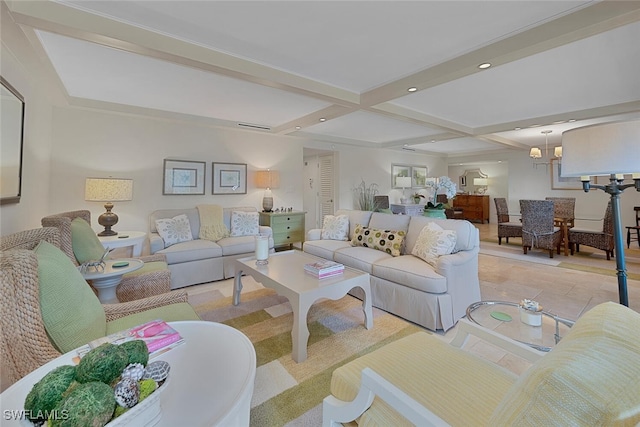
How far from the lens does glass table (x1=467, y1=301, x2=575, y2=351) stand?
4.74 feet

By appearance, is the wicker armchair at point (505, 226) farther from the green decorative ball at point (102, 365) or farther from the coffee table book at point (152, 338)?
the green decorative ball at point (102, 365)

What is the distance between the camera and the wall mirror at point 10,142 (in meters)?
1.87

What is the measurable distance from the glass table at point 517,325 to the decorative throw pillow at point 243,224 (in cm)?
338

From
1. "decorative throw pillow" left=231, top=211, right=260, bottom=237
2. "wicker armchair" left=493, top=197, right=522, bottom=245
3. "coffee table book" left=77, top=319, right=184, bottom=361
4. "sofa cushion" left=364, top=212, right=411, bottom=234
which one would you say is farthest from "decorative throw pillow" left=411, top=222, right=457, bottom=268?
"wicker armchair" left=493, top=197, right=522, bottom=245

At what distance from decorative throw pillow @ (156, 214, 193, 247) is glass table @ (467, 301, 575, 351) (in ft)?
11.6

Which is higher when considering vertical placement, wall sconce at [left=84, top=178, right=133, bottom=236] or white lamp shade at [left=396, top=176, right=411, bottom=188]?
white lamp shade at [left=396, top=176, right=411, bottom=188]

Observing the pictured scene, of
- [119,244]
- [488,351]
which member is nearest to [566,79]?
[488,351]

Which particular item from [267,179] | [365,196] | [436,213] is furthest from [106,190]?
[365,196]

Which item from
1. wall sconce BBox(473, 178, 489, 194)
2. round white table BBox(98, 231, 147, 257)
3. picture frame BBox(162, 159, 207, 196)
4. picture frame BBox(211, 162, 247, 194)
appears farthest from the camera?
wall sconce BBox(473, 178, 489, 194)

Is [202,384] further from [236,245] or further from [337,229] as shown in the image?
[337,229]

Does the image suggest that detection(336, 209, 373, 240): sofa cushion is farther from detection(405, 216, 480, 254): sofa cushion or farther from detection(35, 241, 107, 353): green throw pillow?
detection(35, 241, 107, 353): green throw pillow

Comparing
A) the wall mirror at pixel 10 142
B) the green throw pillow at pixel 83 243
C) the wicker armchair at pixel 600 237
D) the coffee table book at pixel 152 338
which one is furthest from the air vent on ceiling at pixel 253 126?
the wicker armchair at pixel 600 237

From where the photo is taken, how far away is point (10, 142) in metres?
2.00

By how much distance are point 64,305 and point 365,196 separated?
6219 mm
